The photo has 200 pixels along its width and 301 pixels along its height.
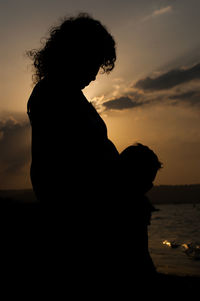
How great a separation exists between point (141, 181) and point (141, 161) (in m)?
0.14

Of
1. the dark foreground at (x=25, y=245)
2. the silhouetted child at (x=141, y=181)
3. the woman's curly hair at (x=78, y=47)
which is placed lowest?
the dark foreground at (x=25, y=245)

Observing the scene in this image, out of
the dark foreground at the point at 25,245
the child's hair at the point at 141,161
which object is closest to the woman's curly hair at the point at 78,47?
the child's hair at the point at 141,161

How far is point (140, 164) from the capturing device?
177 cm

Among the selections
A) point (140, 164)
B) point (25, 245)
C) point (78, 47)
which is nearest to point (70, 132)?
point (140, 164)

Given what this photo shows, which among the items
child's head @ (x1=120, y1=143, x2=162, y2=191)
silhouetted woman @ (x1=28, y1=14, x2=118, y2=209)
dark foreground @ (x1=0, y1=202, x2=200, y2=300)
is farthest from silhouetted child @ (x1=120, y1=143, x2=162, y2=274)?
dark foreground @ (x1=0, y1=202, x2=200, y2=300)

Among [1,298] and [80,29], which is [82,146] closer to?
[80,29]

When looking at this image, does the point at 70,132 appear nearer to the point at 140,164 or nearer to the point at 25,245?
the point at 140,164

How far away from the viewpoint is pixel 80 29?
1.93m

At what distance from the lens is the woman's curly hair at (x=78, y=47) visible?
1.86 metres

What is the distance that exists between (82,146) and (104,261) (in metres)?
0.63

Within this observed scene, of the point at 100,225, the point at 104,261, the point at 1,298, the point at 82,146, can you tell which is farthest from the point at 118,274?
the point at 1,298

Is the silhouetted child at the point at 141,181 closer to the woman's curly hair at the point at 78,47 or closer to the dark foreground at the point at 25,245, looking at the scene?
the woman's curly hair at the point at 78,47

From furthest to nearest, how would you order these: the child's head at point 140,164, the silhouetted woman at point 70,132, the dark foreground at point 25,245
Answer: the dark foreground at point 25,245
the child's head at point 140,164
the silhouetted woman at point 70,132

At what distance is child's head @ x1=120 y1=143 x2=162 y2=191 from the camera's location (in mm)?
1714
